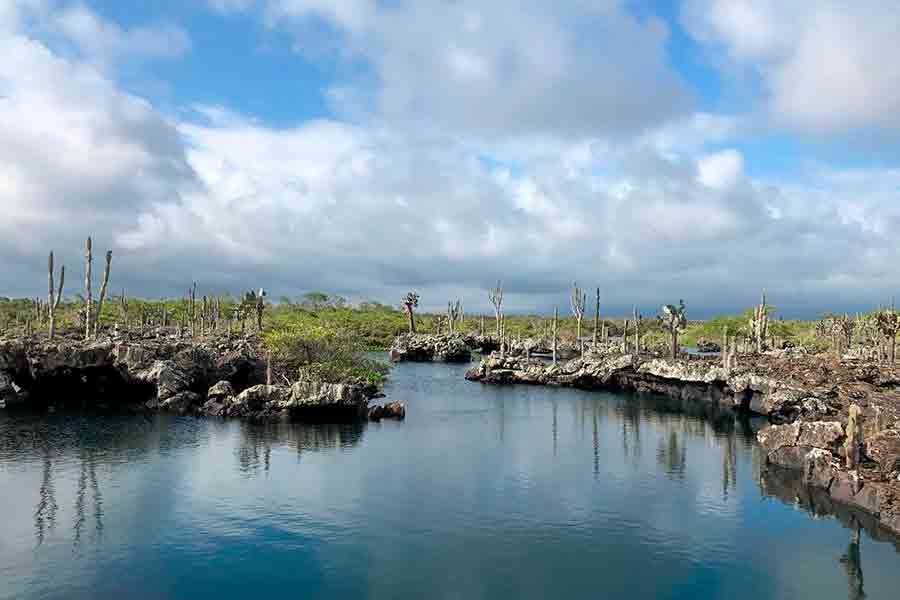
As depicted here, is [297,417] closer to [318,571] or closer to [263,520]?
[263,520]

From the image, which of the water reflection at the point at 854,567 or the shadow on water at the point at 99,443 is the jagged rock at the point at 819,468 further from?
the shadow on water at the point at 99,443

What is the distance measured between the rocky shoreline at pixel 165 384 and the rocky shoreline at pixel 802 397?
29.4 meters

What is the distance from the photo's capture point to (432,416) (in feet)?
204

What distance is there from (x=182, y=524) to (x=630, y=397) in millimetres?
59459

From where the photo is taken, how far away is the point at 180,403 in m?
61.4

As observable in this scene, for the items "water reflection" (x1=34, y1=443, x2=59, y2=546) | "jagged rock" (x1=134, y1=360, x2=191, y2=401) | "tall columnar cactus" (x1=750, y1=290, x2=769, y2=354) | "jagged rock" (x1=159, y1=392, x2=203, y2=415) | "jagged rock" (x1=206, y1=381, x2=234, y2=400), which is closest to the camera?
"water reflection" (x1=34, y1=443, x2=59, y2=546)

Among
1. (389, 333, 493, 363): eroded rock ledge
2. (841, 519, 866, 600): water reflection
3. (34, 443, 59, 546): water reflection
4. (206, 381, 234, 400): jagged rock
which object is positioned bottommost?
(841, 519, 866, 600): water reflection

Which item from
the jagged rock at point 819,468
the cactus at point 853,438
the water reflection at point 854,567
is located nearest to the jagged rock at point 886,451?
the cactus at point 853,438

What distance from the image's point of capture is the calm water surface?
2530 centimetres

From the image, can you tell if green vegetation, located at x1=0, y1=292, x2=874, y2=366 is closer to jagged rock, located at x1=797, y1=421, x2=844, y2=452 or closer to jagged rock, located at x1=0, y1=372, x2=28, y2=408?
jagged rock, located at x1=0, y1=372, x2=28, y2=408

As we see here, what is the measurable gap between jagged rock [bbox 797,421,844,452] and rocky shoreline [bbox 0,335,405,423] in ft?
107

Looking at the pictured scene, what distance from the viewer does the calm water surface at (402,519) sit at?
83.0ft

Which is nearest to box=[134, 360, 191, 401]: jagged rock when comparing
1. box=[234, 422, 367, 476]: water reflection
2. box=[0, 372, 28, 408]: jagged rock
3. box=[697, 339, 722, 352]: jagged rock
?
box=[0, 372, 28, 408]: jagged rock

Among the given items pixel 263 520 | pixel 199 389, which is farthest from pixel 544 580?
pixel 199 389
